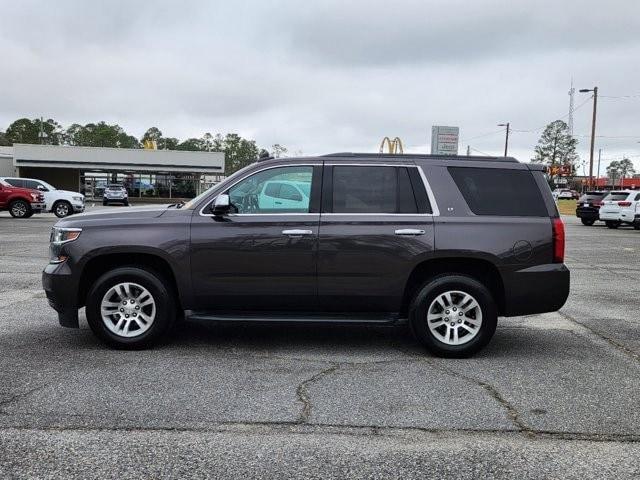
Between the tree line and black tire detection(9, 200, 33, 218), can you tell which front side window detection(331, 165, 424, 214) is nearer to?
black tire detection(9, 200, 33, 218)

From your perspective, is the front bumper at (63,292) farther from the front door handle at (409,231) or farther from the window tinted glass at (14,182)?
the window tinted glass at (14,182)

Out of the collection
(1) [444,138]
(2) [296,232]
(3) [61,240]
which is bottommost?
(3) [61,240]

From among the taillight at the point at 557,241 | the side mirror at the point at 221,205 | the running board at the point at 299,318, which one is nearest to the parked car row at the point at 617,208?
the taillight at the point at 557,241

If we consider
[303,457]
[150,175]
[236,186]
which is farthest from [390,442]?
[150,175]

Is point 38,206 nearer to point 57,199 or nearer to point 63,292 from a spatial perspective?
point 57,199

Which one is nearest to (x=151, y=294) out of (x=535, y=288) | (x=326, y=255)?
(x=326, y=255)

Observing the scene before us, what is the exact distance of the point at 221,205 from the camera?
560 cm

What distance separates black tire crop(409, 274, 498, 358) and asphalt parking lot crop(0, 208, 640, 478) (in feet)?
0.44

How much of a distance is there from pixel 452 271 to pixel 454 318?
458 mm

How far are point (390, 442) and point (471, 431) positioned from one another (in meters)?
0.58

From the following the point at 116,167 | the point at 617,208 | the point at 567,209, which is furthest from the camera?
the point at 567,209

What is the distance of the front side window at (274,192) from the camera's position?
5852 millimetres

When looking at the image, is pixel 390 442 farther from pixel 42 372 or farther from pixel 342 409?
pixel 42 372

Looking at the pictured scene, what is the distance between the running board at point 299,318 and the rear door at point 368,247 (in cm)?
8
